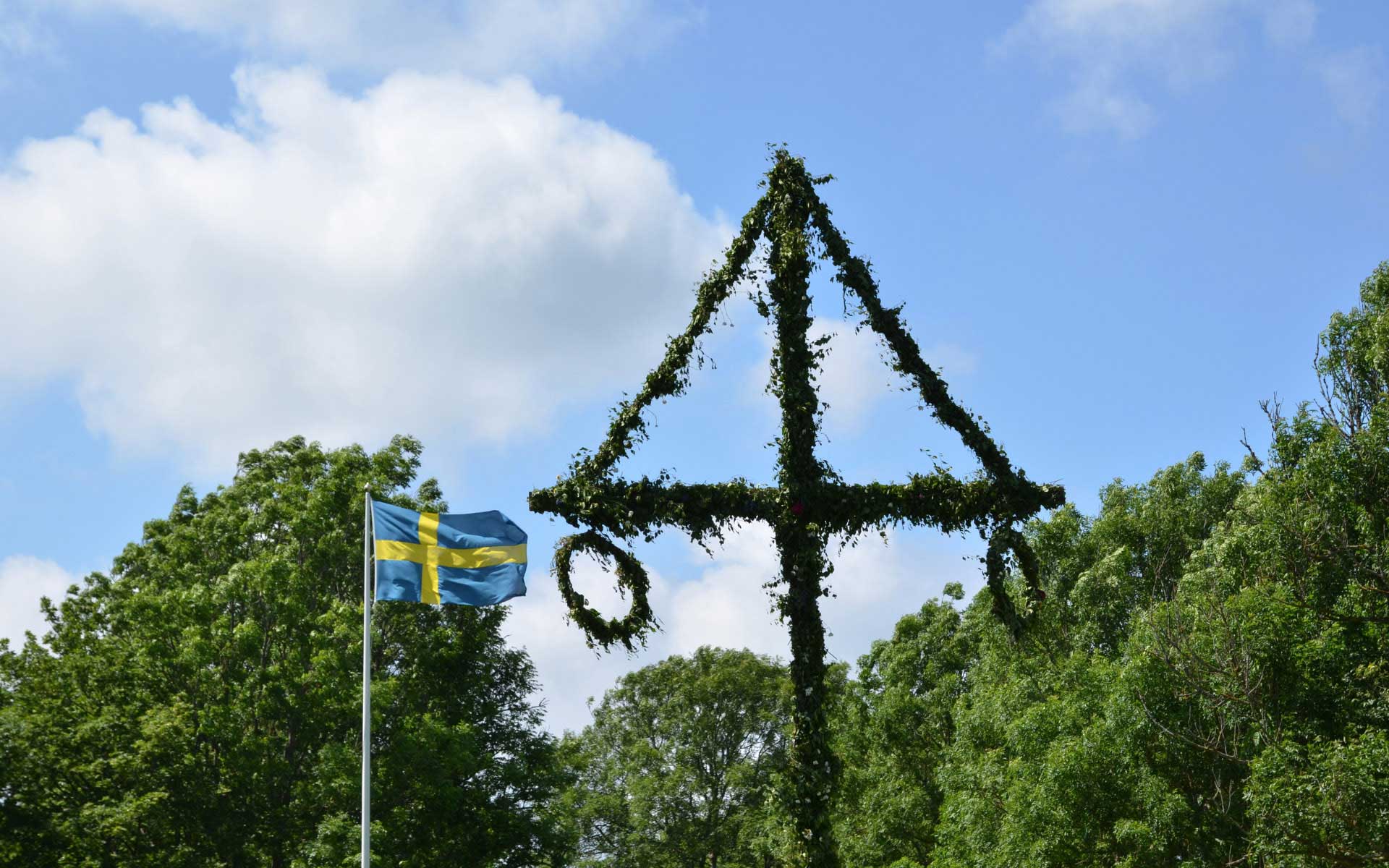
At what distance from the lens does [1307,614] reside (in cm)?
2192

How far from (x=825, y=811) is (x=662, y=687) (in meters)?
41.8

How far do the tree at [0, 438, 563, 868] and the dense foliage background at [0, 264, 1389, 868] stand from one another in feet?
0.23

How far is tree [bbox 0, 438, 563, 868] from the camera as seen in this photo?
26.4m

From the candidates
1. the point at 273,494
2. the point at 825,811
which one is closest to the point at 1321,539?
the point at 825,811

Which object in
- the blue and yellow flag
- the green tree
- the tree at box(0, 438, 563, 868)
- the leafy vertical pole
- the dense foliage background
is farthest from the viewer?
the green tree

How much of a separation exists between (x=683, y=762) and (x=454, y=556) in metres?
36.2

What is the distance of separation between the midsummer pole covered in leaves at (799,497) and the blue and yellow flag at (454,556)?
402 centimetres

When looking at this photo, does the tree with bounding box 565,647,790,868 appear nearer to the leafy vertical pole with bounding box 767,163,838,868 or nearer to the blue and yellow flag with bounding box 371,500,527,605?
the blue and yellow flag with bounding box 371,500,527,605

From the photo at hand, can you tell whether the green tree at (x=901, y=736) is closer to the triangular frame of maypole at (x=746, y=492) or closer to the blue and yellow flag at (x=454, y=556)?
the blue and yellow flag at (x=454, y=556)

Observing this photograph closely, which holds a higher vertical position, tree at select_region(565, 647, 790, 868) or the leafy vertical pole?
tree at select_region(565, 647, 790, 868)

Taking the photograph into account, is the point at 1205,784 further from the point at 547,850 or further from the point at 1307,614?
the point at 547,850

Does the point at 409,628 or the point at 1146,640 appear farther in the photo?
the point at 409,628

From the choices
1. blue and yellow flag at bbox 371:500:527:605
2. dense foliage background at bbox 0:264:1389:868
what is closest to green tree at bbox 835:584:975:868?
dense foliage background at bbox 0:264:1389:868

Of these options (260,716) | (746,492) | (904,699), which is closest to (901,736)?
(904,699)
